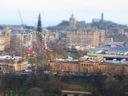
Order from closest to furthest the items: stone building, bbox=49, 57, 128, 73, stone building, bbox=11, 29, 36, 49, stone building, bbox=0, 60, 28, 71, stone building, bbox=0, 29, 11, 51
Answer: stone building, bbox=49, 57, 128, 73 < stone building, bbox=0, 60, 28, 71 < stone building, bbox=0, 29, 11, 51 < stone building, bbox=11, 29, 36, 49

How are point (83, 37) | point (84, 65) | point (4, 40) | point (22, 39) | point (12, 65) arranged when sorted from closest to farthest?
1. point (12, 65)
2. point (84, 65)
3. point (4, 40)
4. point (22, 39)
5. point (83, 37)

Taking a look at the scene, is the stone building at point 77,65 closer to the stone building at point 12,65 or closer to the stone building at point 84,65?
the stone building at point 84,65

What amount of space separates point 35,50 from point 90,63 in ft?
32.9

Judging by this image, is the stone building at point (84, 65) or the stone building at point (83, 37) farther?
the stone building at point (83, 37)

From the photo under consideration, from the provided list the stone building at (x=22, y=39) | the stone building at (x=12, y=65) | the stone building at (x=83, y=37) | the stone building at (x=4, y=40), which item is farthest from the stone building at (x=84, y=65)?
the stone building at (x=83, y=37)

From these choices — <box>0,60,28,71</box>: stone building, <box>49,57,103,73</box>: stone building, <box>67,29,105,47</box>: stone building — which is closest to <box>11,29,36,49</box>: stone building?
<box>67,29,105,47</box>: stone building

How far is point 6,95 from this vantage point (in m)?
20.6

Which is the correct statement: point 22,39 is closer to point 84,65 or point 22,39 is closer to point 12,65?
point 12,65

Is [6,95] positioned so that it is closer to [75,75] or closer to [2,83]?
[2,83]

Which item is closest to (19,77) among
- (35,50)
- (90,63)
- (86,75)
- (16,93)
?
(16,93)

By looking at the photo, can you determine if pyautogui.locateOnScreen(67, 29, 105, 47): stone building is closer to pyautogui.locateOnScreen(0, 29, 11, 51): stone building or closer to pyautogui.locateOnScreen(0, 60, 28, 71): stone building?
pyautogui.locateOnScreen(0, 29, 11, 51): stone building

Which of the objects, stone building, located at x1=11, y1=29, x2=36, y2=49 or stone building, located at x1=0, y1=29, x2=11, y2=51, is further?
stone building, located at x1=11, y1=29, x2=36, y2=49

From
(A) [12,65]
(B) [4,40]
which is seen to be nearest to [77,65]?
(A) [12,65]

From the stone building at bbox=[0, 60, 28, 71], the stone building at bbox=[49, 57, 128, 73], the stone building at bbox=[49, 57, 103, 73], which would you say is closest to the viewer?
the stone building at bbox=[49, 57, 128, 73]
